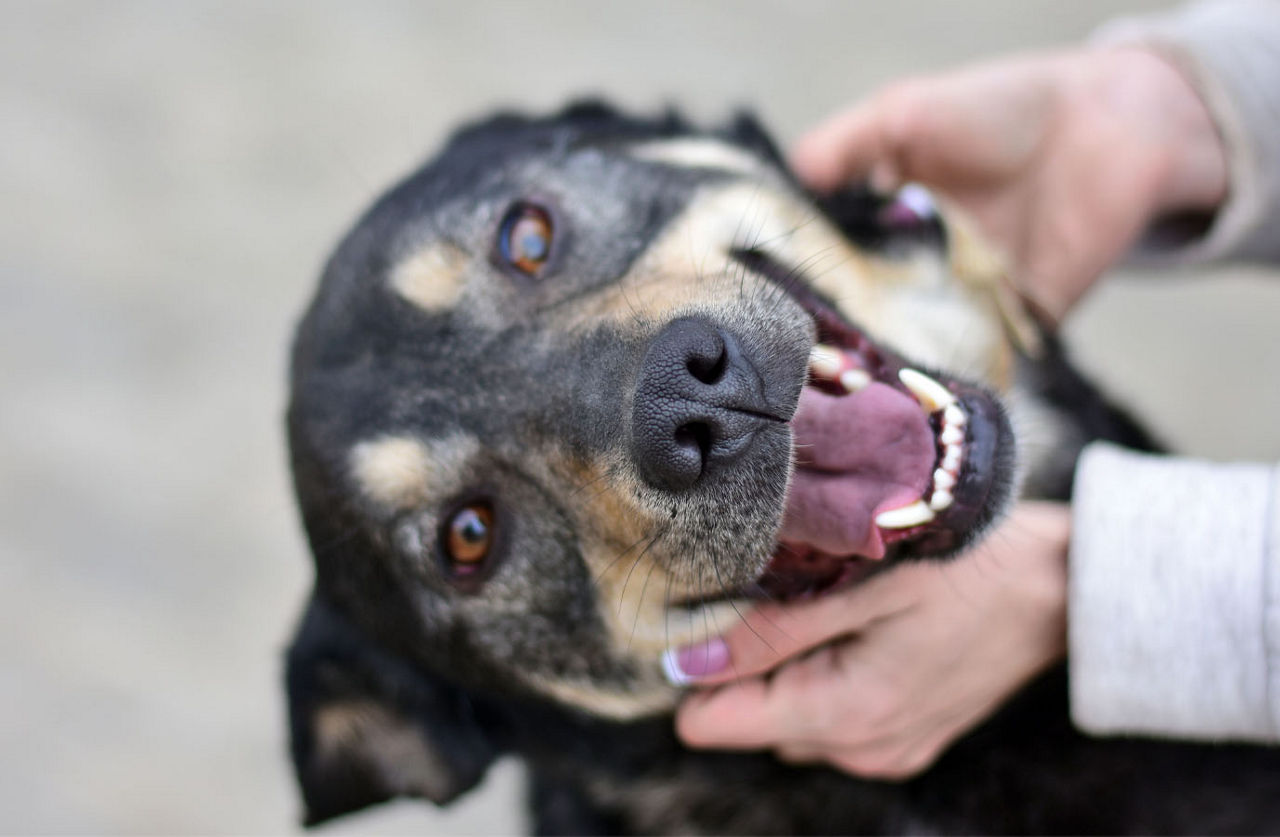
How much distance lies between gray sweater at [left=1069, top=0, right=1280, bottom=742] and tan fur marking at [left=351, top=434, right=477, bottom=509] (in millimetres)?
1248

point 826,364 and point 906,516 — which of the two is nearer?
point 906,516

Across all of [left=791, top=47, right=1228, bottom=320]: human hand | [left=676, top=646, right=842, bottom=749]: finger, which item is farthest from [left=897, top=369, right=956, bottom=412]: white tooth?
[left=791, top=47, right=1228, bottom=320]: human hand

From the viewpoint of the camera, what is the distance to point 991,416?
2002 mm

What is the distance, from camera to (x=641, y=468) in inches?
68.1

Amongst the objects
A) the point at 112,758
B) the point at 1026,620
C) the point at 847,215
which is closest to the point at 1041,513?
the point at 1026,620

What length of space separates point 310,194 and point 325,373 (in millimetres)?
3356

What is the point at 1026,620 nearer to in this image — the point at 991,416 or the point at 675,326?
the point at 991,416

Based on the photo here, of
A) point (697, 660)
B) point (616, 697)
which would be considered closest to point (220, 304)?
point (616, 697)

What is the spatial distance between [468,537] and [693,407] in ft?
2.39

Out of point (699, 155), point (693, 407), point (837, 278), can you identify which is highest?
point (699, 155)

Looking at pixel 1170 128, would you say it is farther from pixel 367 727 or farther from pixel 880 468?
pixel 367 727

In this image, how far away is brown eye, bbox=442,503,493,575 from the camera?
2.14 m

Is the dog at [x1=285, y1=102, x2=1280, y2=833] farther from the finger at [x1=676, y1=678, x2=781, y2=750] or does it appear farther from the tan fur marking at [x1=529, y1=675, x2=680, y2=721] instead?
the finger at [x1=676, y1=678, x2=781, y2=750]

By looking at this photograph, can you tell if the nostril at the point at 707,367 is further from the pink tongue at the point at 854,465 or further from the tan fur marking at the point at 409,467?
the tan fur marking at the point at 409,467
